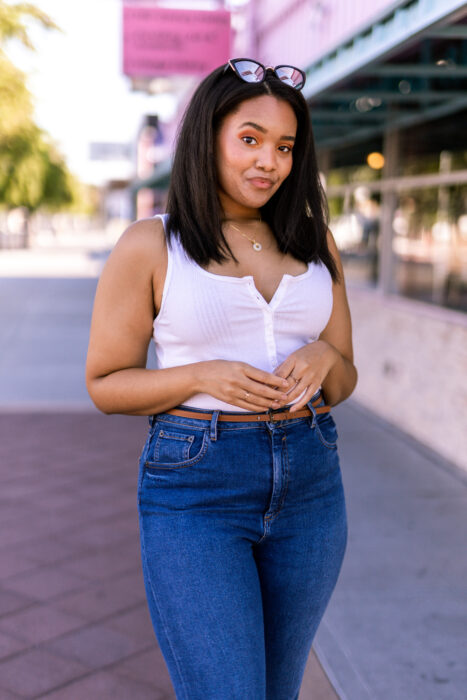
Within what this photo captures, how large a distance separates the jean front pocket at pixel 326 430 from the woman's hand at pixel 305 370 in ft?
0.29

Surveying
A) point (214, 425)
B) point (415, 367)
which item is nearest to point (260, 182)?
point (214, 425)

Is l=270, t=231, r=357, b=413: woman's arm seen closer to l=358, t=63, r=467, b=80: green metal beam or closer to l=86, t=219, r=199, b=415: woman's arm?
l=86, t=219, r=199, b=415: woman's arm

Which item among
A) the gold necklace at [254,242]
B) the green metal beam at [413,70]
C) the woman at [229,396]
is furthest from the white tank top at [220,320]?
the green metal beam at [413,70]

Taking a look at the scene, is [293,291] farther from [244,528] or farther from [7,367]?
[7,367]

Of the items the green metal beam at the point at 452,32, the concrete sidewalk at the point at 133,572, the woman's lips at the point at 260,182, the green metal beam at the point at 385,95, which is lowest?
the concrete sidewalk at the point at 133,572

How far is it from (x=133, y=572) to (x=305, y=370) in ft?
8.05

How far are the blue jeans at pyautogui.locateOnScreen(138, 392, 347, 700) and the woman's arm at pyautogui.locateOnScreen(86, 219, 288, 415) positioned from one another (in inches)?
2.6

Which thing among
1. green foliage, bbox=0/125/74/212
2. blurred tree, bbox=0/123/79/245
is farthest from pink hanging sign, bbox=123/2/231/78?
green foliage, bbox=0/125/74/212

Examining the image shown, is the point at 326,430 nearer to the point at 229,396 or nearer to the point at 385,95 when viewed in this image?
the point at 229,396

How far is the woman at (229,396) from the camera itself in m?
1.63

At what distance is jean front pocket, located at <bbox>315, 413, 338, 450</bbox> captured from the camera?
5.90 ft

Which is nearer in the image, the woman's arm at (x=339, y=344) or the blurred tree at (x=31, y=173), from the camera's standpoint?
the woman's arm at (x=339, y=344)

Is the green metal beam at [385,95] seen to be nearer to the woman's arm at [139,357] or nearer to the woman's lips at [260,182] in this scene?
the woman's lips at [260,182]

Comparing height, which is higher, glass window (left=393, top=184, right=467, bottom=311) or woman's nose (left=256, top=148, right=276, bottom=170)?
woman's nose (left=256, top=148, right=276, bottom=170)
